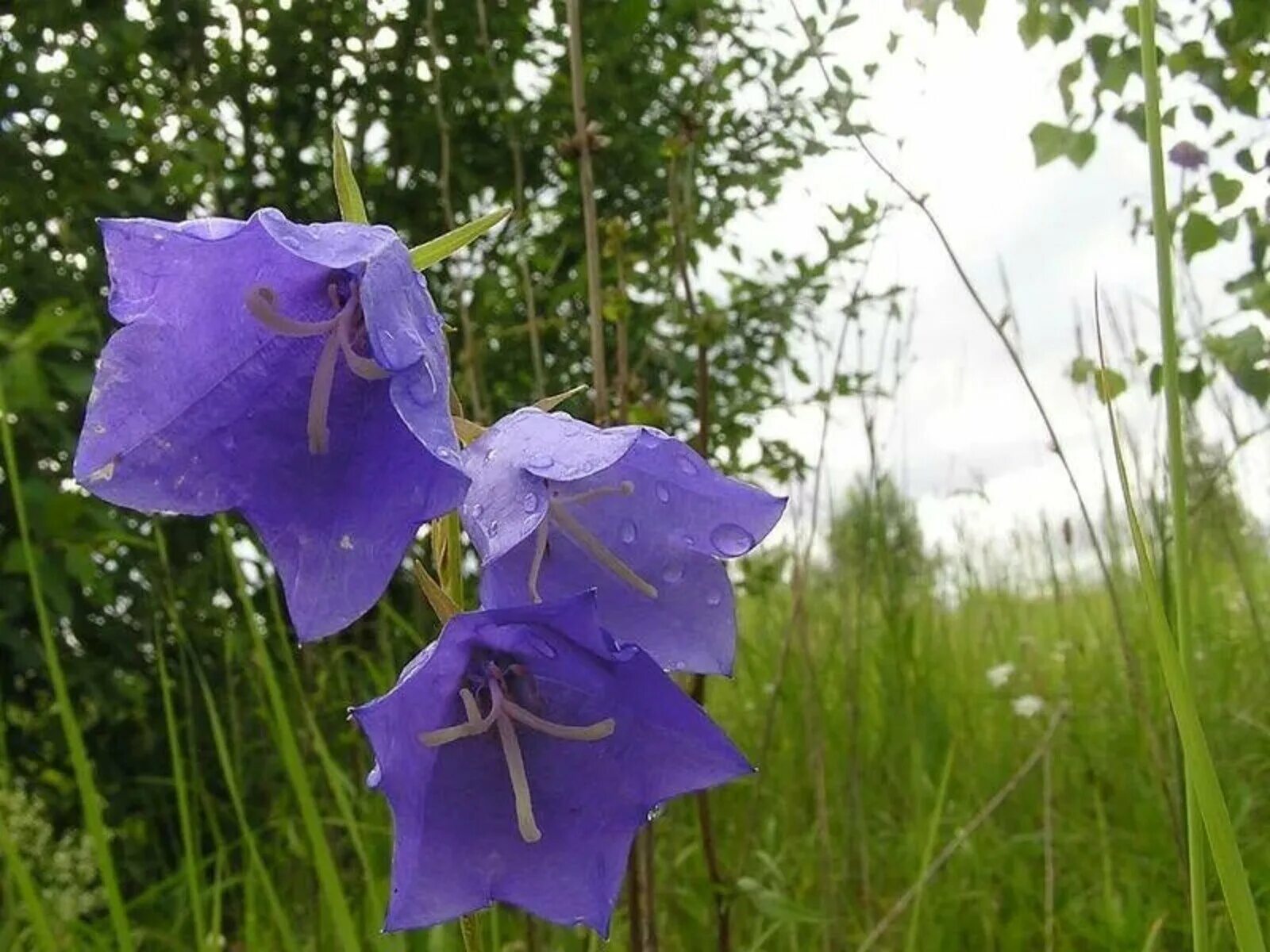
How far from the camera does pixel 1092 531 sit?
1.15m

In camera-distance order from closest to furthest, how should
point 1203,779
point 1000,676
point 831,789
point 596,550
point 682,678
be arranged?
point 1203,779 < point 596,550 < point 682,678 < point 831,789 < point 1000,676

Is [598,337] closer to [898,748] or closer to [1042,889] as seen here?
[1042,889]

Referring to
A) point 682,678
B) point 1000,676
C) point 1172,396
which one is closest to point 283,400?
point 1172,396

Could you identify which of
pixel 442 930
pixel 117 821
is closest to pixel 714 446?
pixel 117 821

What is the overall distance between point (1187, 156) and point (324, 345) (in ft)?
5.11

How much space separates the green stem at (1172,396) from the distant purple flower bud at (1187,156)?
1313 millimetres

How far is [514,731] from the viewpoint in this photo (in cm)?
68

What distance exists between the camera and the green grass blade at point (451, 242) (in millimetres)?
619

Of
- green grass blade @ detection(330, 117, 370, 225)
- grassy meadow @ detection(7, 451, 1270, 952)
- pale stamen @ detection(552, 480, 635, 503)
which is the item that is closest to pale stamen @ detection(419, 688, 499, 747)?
pale stamen @ detection(552, 480, 635, 503)

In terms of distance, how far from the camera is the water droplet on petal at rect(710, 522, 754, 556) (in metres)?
0.70

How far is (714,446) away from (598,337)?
1357 millimetres

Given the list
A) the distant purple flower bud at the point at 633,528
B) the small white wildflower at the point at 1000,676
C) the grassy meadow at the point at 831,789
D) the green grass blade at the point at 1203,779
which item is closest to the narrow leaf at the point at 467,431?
the distant purple flower bud at the point at 633,528

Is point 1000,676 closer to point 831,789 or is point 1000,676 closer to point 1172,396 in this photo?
point 831,789

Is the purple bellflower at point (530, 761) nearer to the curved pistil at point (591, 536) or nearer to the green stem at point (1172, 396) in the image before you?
the curved pistil at point (591, 536)
